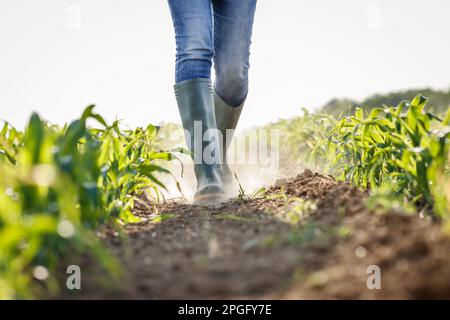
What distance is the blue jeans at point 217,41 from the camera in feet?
7.68

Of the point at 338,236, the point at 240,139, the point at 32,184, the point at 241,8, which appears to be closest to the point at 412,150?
the point at 338,236

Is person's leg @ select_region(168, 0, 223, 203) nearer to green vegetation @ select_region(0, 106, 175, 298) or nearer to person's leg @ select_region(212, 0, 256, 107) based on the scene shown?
person's leg @ select_region(212, 0, 256, 107)

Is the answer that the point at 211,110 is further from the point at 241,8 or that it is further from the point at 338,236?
the point at 338,236

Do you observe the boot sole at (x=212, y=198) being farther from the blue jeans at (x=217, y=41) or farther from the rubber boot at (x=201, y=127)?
the blue jeans at (x=217, y=41)

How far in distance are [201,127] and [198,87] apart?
7.3 inches

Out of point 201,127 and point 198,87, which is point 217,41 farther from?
point 201,127

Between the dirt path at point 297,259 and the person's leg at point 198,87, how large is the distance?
0.92 m

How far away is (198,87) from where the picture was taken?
2.39 meters

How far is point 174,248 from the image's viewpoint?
132 centimetres

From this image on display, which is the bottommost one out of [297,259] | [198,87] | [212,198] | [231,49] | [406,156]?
[297,259]

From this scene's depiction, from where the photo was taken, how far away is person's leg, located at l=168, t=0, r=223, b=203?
2334mm

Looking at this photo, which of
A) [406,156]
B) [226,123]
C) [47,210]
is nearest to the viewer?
[47,210]

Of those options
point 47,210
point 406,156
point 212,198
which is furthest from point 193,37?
point 47,210

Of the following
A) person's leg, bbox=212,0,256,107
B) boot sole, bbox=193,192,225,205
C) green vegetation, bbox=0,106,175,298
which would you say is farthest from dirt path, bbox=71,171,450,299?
person's leg, bbox=212,0,256,107
